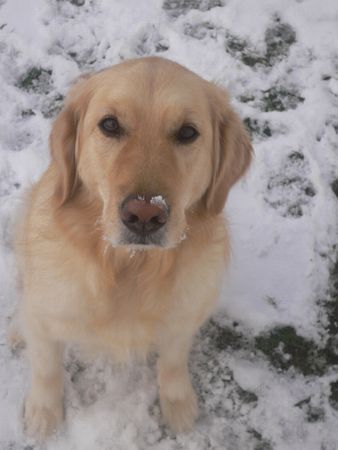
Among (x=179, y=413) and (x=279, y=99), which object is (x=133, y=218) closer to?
(x=179, y=413)

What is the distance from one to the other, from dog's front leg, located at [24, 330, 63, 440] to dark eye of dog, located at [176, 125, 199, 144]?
1333 mm

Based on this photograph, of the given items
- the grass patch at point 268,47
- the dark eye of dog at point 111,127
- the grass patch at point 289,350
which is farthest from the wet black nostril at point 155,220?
the grass patch at point 268,47

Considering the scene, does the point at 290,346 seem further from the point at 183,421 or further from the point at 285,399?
the point at 183,421

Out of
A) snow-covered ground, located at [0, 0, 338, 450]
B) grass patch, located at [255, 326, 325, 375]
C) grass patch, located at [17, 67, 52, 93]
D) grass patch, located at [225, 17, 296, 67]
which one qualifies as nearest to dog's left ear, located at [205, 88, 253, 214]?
snow-covered ground, located at [0, 0, 338, 450]

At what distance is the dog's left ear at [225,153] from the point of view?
284 centimetres

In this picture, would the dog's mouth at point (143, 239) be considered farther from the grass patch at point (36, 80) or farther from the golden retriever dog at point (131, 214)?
the grass patch at point (36, 80)

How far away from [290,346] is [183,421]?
33.6 inches

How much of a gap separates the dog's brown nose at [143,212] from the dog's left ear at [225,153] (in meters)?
0.57

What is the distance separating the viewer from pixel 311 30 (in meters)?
4.91

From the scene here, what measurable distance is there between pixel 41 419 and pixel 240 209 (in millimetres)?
1914

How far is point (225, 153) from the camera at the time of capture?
115 inches

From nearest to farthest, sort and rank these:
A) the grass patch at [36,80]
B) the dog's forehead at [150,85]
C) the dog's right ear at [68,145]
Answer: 1. the dog's forehead at [150,85]
2. the dog's right ear at [68,145]
3. the grass patch at [36,80]

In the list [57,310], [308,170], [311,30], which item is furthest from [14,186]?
[311,30]

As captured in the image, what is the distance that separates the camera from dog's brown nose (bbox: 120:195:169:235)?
7.38 ft
